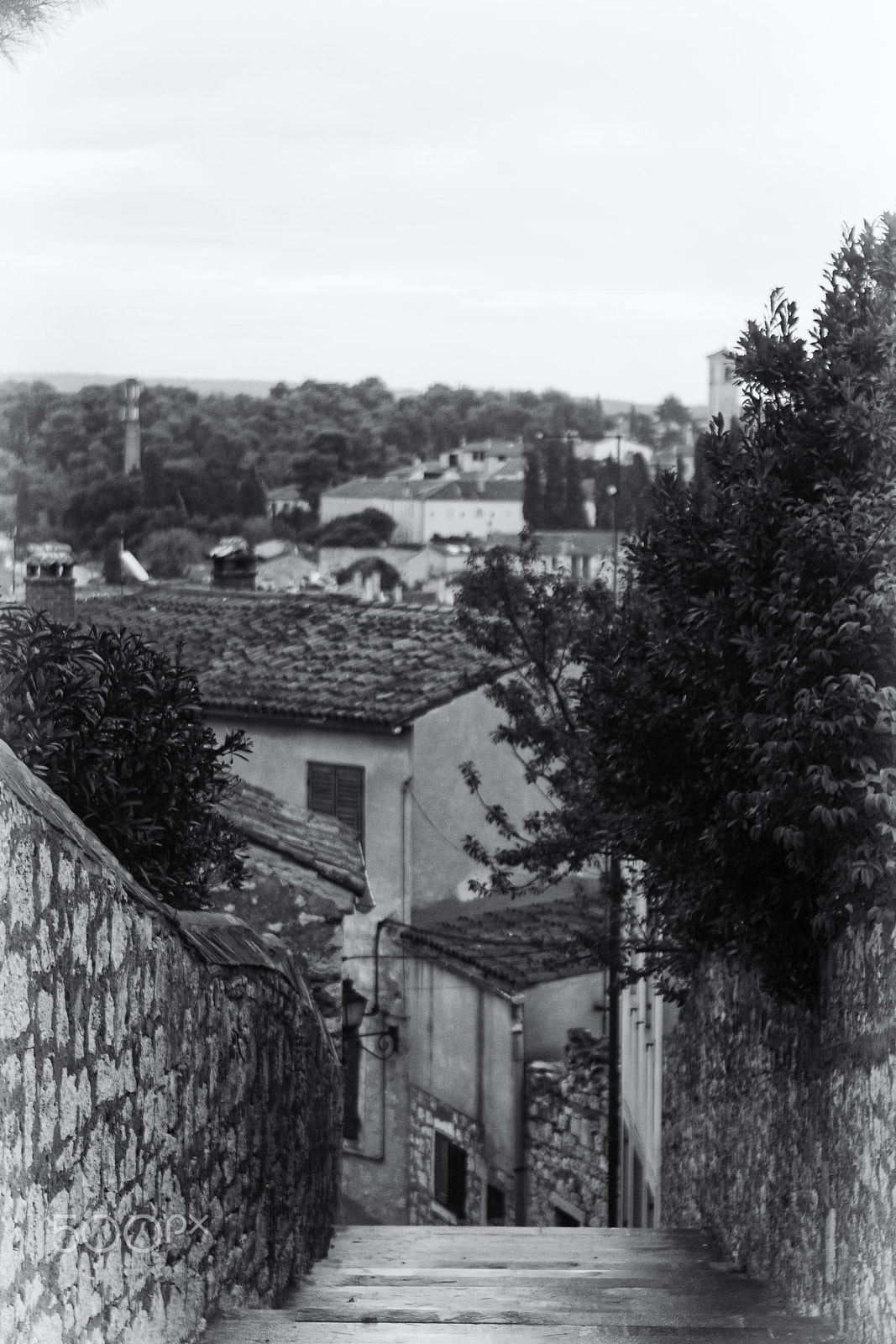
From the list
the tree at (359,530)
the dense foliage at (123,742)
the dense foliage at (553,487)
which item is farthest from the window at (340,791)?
the tree at (359,530)

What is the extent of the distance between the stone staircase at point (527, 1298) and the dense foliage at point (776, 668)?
113 cm

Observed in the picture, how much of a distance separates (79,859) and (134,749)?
133 centimetres

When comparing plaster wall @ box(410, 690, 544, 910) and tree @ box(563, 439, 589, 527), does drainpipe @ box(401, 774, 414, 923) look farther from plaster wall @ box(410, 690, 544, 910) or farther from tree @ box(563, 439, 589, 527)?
tree @ box(563, 439, 589, 527)

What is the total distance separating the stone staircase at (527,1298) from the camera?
4246 millimetres

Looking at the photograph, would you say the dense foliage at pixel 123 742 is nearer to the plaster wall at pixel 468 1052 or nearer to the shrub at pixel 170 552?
the plaster wall at pixel 468 1052

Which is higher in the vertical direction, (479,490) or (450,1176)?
(479,490)

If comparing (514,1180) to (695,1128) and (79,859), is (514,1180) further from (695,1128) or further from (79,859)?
(79,859)

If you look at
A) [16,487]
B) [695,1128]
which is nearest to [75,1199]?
[16,487]

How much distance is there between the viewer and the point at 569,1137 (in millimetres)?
14422

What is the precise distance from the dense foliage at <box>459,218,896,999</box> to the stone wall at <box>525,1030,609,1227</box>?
853 cm

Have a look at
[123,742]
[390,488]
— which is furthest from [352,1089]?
[390,488]

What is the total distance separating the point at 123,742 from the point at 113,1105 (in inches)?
50.8

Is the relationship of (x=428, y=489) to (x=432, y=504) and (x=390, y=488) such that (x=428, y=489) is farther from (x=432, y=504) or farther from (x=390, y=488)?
(x=390, y=488)

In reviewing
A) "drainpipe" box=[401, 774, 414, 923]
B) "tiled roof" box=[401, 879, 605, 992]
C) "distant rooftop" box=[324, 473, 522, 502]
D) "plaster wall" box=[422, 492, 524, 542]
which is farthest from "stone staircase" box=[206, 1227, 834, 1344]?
"distant rooftop" box=[324, 473, 522, 502]
